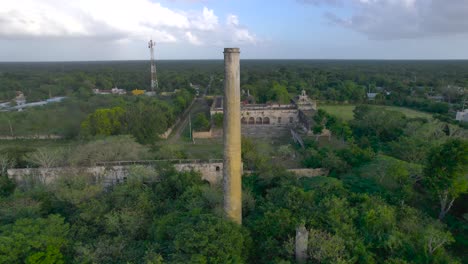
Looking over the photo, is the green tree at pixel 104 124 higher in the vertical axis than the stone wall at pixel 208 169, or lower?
higher

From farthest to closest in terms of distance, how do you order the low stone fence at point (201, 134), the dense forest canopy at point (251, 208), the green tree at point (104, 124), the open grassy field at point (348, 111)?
the open grassy field at point (348, 111), the low stone fence at point (201, 134), the green tree at point (104, 124), the dense forest canopy at point (251, 208)

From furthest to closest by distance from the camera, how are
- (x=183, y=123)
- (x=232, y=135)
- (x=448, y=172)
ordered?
1. (x=183, y=123)
2. (x=448, y=172)
3. (x=232, y=135)

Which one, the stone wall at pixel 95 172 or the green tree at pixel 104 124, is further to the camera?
the green tree at pixel 104 124

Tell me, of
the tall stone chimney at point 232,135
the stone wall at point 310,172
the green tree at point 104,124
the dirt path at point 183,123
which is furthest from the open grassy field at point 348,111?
the tall stone chimney at point 232,135

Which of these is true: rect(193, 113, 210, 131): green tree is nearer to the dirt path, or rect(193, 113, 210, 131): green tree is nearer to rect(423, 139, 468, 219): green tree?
the dirt path

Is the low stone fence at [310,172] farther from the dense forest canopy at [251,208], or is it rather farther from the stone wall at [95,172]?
the stone wall at [95,172]

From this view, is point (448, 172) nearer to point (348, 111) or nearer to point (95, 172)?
point (95, 172)

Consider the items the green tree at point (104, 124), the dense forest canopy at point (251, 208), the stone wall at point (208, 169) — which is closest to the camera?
the dense forest canopy at point (251, 208)

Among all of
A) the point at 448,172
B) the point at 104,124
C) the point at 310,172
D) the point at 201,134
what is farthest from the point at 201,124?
the point at 448,172

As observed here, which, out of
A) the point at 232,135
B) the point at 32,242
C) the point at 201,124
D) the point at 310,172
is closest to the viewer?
the point at 32,242
